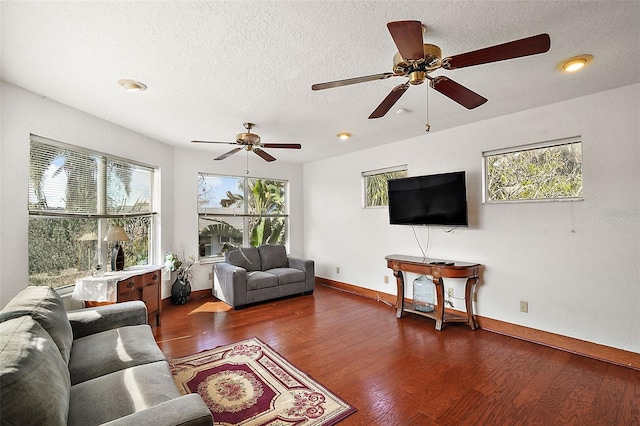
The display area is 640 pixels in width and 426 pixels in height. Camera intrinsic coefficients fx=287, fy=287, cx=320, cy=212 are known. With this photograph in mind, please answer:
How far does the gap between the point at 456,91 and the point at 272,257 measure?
4.21 metres

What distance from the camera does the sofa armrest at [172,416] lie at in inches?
44.3

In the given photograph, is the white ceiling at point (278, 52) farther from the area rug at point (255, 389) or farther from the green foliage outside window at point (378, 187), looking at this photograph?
the area rug at point (255, 389)

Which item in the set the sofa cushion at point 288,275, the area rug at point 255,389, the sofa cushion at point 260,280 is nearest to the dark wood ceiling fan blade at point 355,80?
the area rug at point 255,389

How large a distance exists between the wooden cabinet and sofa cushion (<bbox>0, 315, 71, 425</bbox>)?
187 cm

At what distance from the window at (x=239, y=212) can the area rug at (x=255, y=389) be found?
2778mm

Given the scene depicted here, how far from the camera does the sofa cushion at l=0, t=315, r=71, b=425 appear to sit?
96cm

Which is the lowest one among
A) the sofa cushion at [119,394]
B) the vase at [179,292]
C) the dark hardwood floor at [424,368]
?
the dark hardwood floor at [424,368]

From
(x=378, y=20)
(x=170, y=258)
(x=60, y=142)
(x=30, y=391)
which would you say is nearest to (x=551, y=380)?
(x=378, y=20)

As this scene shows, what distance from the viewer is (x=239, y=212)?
5.70 m

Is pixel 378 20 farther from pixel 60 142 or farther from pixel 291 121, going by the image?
pixel 60 142

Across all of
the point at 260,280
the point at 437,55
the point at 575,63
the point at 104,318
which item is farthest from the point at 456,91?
the point at 260,280

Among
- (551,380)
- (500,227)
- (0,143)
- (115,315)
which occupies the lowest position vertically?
(551,380)

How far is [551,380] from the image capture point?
7.97 ft

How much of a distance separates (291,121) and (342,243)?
2.78 metres
